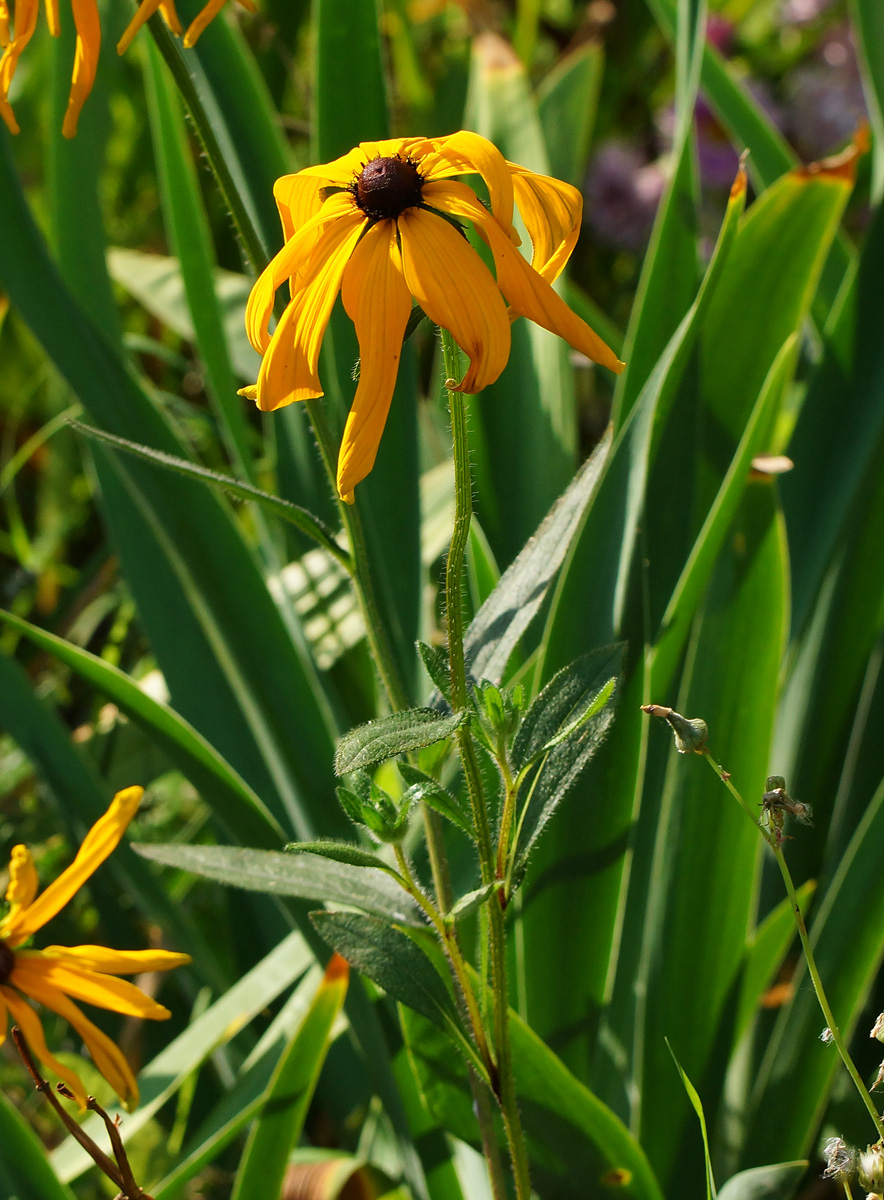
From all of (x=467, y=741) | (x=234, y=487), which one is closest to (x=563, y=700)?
(x=467, y=741)

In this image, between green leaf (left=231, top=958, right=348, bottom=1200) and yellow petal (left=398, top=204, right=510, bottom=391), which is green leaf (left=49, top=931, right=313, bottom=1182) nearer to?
green leaf (left=231, top=958, right=348, bottom=1200)

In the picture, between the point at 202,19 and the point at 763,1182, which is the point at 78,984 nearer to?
the point at 763,1182

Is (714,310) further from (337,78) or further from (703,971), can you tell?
(703,971)

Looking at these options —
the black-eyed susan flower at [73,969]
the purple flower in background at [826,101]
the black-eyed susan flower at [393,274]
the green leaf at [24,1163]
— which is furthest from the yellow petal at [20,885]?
the purple flower in background at [826,101]

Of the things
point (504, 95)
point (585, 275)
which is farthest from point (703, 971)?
point (585, 275)

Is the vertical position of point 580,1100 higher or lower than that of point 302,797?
lower

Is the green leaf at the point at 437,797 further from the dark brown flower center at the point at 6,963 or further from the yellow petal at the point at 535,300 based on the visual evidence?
the dark brown flower center at the point at 6,963

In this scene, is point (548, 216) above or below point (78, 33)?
below
